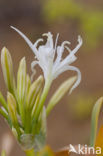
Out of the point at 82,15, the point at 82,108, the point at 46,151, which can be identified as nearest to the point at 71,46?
the point at 82,15

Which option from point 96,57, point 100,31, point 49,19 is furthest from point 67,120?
point 49,19

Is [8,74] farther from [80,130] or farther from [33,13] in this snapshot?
[33,13]

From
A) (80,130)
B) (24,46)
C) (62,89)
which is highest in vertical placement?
(24,46)

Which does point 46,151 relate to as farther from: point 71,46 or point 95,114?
point 71,46

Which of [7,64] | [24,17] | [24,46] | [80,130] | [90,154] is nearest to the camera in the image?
[90,154]

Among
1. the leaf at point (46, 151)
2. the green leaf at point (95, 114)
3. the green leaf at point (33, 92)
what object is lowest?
the leaf at point (46, 151)

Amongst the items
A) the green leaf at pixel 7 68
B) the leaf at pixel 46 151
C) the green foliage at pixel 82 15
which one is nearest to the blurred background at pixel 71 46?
the green foliage at pixel 82 15

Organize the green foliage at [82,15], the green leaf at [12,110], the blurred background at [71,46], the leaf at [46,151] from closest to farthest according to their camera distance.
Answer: the leaf at [46,151] < the green leaf at [12,110] < the blurred background at [71,46] < the green foliage at [82,15]

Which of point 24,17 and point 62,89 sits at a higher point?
point 24,17

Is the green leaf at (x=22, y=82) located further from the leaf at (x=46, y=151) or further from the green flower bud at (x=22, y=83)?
the leaf at (x=46, y=151)
